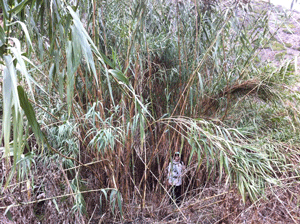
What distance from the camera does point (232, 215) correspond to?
6.33ft

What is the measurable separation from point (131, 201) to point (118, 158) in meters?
0.41

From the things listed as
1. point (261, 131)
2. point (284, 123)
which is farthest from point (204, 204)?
point (284, 123)

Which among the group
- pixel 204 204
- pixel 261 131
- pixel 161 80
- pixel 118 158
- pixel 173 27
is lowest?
pixel 204 204

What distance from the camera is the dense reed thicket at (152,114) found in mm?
1775

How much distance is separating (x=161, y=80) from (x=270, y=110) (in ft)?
3.57

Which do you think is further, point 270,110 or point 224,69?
point 270,110

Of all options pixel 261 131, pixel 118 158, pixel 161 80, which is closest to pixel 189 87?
pixel 161 80

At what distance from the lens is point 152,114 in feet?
7.70

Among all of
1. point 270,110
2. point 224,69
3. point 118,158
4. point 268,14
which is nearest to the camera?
point 118,158

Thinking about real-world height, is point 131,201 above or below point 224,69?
below

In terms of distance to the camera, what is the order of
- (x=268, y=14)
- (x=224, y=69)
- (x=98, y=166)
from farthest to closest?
(x=224, y=69)
(x=268, y=14)
(x=98, y=166)

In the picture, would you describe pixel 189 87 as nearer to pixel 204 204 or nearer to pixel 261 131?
pixel 204 204

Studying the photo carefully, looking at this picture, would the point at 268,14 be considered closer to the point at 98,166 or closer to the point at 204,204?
the point at 204,204

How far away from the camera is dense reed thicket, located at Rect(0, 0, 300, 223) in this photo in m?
1.78
